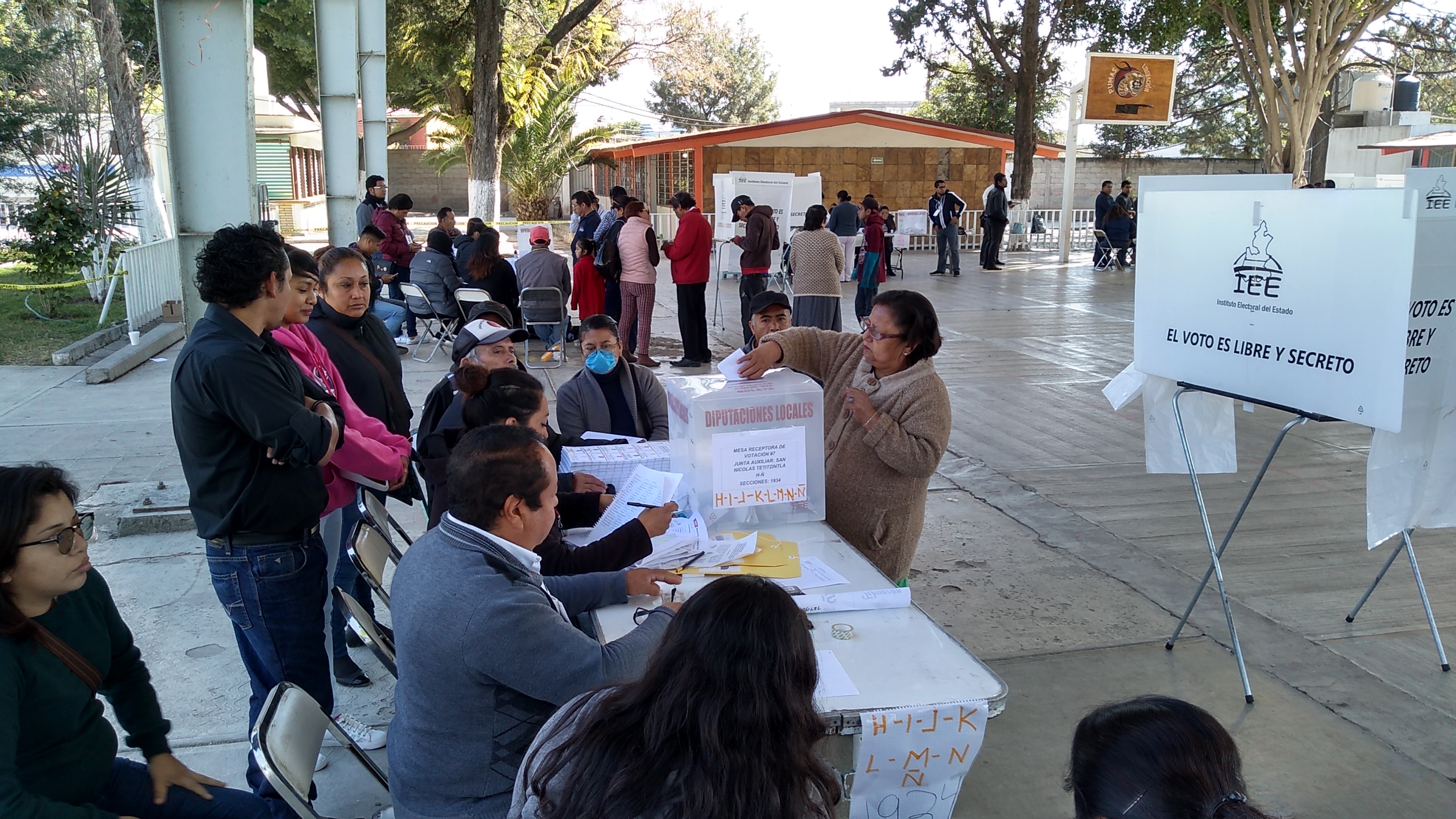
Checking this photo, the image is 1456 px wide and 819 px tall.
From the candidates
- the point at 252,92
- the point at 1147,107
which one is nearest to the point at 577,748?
the point at 252,92

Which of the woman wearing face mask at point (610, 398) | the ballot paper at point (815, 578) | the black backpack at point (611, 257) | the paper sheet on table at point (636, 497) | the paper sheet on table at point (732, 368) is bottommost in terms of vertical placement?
the ballot paper at point (815, 578)

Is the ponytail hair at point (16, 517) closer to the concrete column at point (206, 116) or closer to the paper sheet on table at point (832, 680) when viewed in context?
the paper sheet on table at point (832, 680)

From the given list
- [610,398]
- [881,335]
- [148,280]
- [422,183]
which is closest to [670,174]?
[148,280]

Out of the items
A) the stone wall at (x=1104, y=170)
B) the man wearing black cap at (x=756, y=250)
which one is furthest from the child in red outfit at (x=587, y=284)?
the stone wall at (x=1104, y=170)

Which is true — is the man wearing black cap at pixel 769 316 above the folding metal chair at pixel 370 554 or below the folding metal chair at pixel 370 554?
above

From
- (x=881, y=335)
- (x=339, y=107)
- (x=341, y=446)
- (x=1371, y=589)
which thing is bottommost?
(x=1371, y=589)

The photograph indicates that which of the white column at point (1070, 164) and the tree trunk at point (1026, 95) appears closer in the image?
the white column at point (1070, 164)

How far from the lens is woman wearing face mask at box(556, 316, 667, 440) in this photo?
4.53m

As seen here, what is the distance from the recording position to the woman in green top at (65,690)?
1.94 meters

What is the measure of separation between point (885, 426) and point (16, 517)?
7.54 ft

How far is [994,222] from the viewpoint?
1938 centimetres

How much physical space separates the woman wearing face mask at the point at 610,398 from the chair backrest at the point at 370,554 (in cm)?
125

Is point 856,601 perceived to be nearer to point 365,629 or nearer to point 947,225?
point 365,629

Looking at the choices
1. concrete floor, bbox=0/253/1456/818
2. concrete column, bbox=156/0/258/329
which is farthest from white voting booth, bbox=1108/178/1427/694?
concrete column, bbox=156/0/258/329
